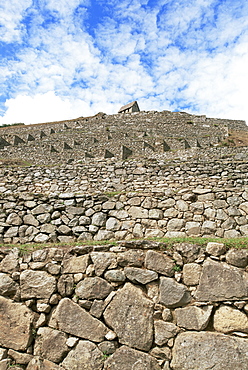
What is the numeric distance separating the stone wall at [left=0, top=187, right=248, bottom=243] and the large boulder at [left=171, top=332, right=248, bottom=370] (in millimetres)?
2509

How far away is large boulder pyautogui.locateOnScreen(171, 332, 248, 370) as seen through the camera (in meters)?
2.58

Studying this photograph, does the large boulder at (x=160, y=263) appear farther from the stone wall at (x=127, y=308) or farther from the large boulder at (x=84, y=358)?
the large boulder at (x=84, y=358)

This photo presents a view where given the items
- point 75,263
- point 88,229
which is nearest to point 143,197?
point 88,229

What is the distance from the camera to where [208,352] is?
8.76 feet

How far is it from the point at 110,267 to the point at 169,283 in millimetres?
895

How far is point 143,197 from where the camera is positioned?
5652mm

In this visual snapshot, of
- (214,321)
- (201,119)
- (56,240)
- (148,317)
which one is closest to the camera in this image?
(214,321)

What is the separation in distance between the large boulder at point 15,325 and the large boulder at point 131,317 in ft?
4.00

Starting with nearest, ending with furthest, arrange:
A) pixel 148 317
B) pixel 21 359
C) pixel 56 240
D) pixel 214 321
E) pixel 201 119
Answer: pixel 214 321
pixel 148 317
pixel 21 359
pixel 56 240
pixel 201 119

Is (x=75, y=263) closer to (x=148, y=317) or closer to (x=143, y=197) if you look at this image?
(x=148, y=317)

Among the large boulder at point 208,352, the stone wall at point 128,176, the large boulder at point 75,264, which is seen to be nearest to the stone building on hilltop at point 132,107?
the stone wall at point 128,176

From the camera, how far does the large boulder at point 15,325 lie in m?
3.25

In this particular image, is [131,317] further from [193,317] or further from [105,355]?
[193,317]

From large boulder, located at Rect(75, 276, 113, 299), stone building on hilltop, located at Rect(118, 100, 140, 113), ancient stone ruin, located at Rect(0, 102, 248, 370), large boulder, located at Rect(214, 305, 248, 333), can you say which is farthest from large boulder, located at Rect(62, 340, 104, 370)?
stone building on hilltop, located at Rect(118, 100, 140, 113)
